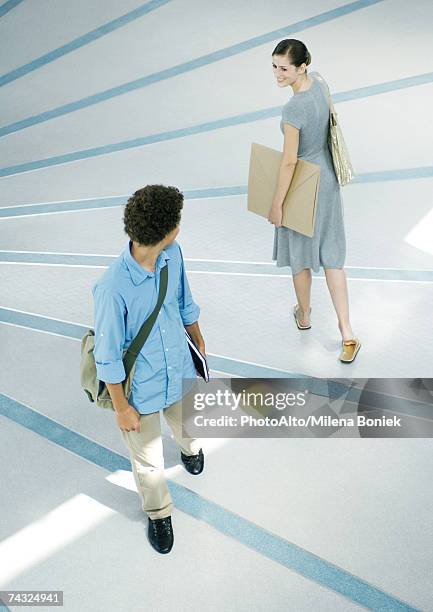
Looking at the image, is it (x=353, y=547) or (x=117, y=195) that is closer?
(x=353, y=547)

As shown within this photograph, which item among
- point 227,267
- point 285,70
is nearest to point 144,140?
point 227,267

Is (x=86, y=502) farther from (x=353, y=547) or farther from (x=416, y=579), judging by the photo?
(x=416, y=579)

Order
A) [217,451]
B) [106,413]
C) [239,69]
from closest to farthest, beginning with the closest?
[217,451] < [106,413] < [239,69]

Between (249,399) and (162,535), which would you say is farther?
(249,399)

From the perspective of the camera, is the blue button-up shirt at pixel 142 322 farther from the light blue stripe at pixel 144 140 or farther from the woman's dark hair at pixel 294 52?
the light blue stripe at pixel 144 140

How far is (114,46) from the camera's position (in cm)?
768

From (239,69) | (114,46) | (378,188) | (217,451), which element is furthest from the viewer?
(114,46)

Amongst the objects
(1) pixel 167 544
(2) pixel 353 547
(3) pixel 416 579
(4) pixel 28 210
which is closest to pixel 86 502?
(1) pixel 167 544

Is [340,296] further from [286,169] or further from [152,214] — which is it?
[152,214]

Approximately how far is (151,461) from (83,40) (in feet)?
18.9

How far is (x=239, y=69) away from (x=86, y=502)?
4666mm

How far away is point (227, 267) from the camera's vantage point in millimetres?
4945

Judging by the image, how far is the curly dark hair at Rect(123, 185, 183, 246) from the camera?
2613mm
